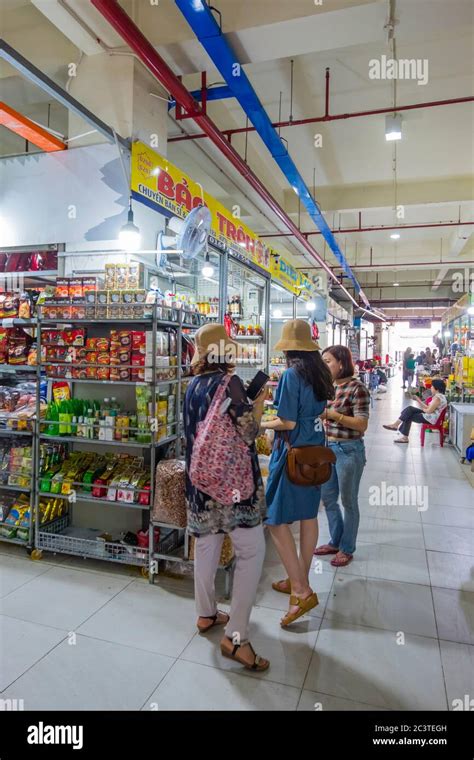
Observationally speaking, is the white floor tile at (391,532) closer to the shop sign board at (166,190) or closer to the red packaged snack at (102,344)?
the red packaged snack at (102,344)

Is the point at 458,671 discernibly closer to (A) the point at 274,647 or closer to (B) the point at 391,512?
(A) the point at 274,647

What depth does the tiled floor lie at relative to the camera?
2.16 metres

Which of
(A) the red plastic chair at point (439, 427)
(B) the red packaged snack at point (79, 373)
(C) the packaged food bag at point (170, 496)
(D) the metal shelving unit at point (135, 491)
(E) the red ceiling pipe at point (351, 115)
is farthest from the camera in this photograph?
(A) the red plastic chair at point (439, 427)

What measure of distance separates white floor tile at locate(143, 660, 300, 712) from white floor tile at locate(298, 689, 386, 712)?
38 mm

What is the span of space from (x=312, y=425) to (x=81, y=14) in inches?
164

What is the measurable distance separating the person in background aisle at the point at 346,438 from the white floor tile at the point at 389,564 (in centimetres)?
12

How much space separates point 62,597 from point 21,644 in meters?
0.50

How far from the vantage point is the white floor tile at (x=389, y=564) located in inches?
133

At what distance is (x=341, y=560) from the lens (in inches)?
137

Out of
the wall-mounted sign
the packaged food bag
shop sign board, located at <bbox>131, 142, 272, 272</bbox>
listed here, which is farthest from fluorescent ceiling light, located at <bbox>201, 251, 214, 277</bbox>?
the wall-mounted sign

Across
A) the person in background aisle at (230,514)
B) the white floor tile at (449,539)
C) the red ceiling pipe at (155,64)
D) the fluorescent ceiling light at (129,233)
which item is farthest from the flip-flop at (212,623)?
the red ceiling pipe at (155,64)

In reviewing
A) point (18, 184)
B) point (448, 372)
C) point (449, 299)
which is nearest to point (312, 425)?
point (18, 184)

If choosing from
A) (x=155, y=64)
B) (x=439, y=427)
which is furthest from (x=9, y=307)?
(x=439, y=427)
